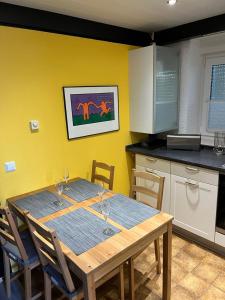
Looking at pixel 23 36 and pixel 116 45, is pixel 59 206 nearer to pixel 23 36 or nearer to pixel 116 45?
pixel 23 36

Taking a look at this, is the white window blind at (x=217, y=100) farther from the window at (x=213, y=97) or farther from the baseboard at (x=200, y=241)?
the baseboard at (x=200, y=241)

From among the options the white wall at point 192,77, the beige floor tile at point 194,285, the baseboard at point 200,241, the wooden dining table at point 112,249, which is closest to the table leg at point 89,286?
the wooden dining table at point 112,249

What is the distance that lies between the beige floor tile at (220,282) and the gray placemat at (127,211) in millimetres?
908

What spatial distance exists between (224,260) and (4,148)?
2299mm

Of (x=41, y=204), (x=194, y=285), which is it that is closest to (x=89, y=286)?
(x=41, y=204)

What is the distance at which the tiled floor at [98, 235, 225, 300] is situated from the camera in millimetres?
1864

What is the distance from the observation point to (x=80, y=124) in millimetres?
2445

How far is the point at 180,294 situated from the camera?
187cm

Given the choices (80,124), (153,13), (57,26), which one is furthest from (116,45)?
(80,124)

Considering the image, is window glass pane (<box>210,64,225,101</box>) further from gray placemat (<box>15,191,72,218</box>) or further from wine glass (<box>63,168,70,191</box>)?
gray placemat (<box>15,191,72,218</box>)

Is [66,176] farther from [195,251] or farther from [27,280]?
[195,251]

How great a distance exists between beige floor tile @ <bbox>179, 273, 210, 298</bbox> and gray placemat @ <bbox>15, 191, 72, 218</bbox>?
1202 millimetres

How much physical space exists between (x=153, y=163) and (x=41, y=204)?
1.37 metres

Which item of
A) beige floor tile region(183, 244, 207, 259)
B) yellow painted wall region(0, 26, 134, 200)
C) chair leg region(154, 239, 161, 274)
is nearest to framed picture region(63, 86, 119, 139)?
yellow painted wall region(0, 26, 134, 200)
